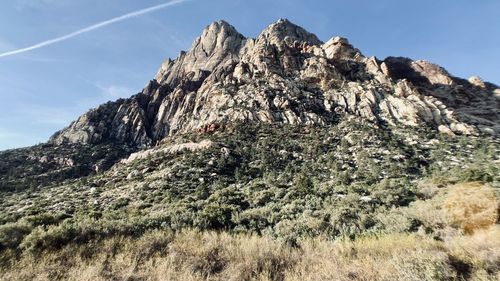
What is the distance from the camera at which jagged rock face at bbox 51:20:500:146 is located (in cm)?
6212

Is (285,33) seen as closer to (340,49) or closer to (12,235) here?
(340,49)

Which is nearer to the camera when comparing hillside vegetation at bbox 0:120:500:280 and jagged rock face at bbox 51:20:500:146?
hillside vegetation at bbox 0:120:500:280

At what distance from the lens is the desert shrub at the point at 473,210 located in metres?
11.1

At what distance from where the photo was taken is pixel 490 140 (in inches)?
1924

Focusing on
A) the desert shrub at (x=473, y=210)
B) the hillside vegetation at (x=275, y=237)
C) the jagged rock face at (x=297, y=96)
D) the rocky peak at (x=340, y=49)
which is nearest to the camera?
the hillside vegetation at (x=275, y=237)

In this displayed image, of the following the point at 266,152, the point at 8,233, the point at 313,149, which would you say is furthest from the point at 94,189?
the point at 8,233

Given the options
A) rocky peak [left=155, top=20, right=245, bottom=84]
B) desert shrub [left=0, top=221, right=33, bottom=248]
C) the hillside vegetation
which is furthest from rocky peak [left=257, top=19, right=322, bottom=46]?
desert shrub [left=0, top=221, right=33, bottom=248]

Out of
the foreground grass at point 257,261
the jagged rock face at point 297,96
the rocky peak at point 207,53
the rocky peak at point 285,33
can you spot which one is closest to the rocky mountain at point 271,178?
the foreground grass at point 257,261

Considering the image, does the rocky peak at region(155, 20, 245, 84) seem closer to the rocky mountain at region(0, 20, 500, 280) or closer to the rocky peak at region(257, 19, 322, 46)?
the rocky mountain at region(0, 20, 500, 280)

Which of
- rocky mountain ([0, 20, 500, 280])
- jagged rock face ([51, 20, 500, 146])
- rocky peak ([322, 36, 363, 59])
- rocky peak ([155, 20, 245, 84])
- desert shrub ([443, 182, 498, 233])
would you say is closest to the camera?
rocky mountain ([0, 20, 500, 280])

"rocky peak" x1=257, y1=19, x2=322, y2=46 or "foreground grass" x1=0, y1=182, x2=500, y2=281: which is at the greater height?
"rocky peak" x1=257, y1=19, x2=322, y2=46

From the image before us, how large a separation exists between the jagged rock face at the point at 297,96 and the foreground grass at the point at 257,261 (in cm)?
5306

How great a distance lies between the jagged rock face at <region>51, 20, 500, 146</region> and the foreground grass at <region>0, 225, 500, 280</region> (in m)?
53.1

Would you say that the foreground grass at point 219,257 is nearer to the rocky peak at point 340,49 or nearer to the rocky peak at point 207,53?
the rocky peak at point 340,49
